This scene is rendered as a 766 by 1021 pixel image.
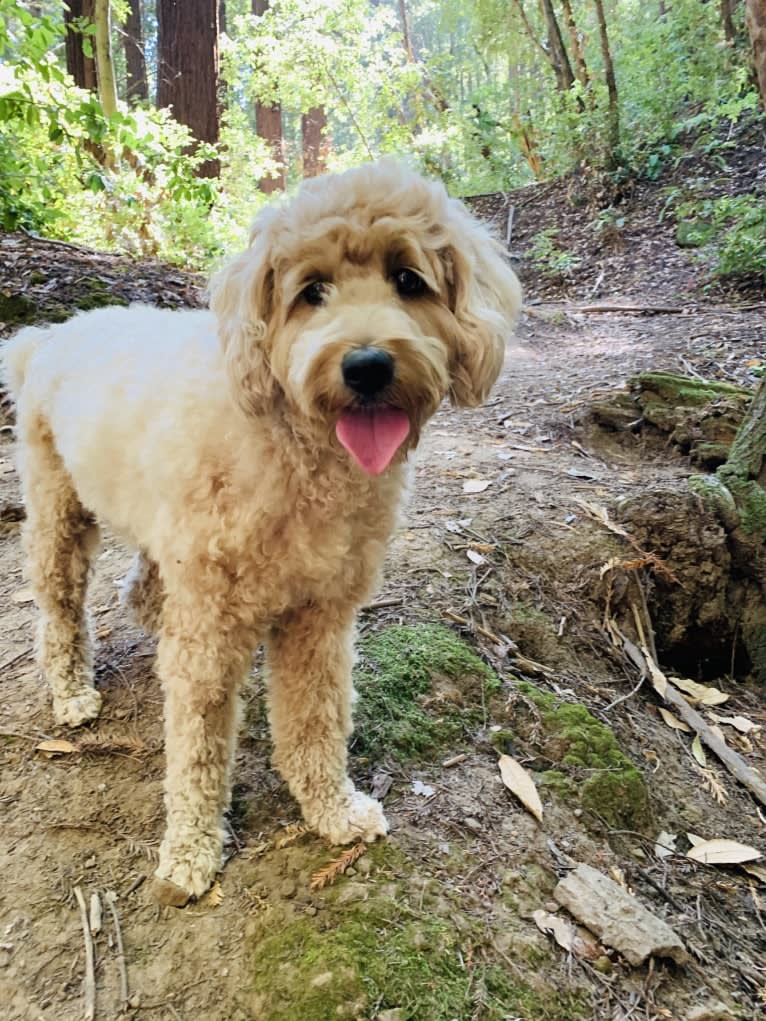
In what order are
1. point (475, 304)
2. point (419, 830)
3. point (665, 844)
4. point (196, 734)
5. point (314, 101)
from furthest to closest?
point (314, 101)
point (665, 844)
point (419, 830)
point (196, 734)
point (475, 304)

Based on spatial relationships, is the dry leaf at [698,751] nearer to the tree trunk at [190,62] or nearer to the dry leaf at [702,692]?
the dry leaf at [702,692]

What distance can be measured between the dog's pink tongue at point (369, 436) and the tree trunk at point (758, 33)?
2851 millimetres

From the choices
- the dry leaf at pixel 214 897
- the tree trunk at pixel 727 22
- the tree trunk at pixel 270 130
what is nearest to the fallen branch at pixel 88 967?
the dry leaf at pixel 214 897

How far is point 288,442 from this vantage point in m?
1.93

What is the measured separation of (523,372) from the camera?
21.7 ft

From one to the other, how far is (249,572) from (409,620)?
132 centimetres

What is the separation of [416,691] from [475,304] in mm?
1553

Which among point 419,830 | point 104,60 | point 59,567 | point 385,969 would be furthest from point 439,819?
point 104,60

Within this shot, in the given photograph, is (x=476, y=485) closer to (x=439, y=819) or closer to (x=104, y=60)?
(x=439, y=819)

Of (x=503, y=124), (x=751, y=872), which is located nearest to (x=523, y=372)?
(x=751, y=872)

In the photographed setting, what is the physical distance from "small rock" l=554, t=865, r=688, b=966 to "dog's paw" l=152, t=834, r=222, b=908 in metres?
1.03

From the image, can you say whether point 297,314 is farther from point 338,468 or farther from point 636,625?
point 636,625

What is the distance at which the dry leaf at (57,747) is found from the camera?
251 cm

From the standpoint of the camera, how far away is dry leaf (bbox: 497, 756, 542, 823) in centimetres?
240
